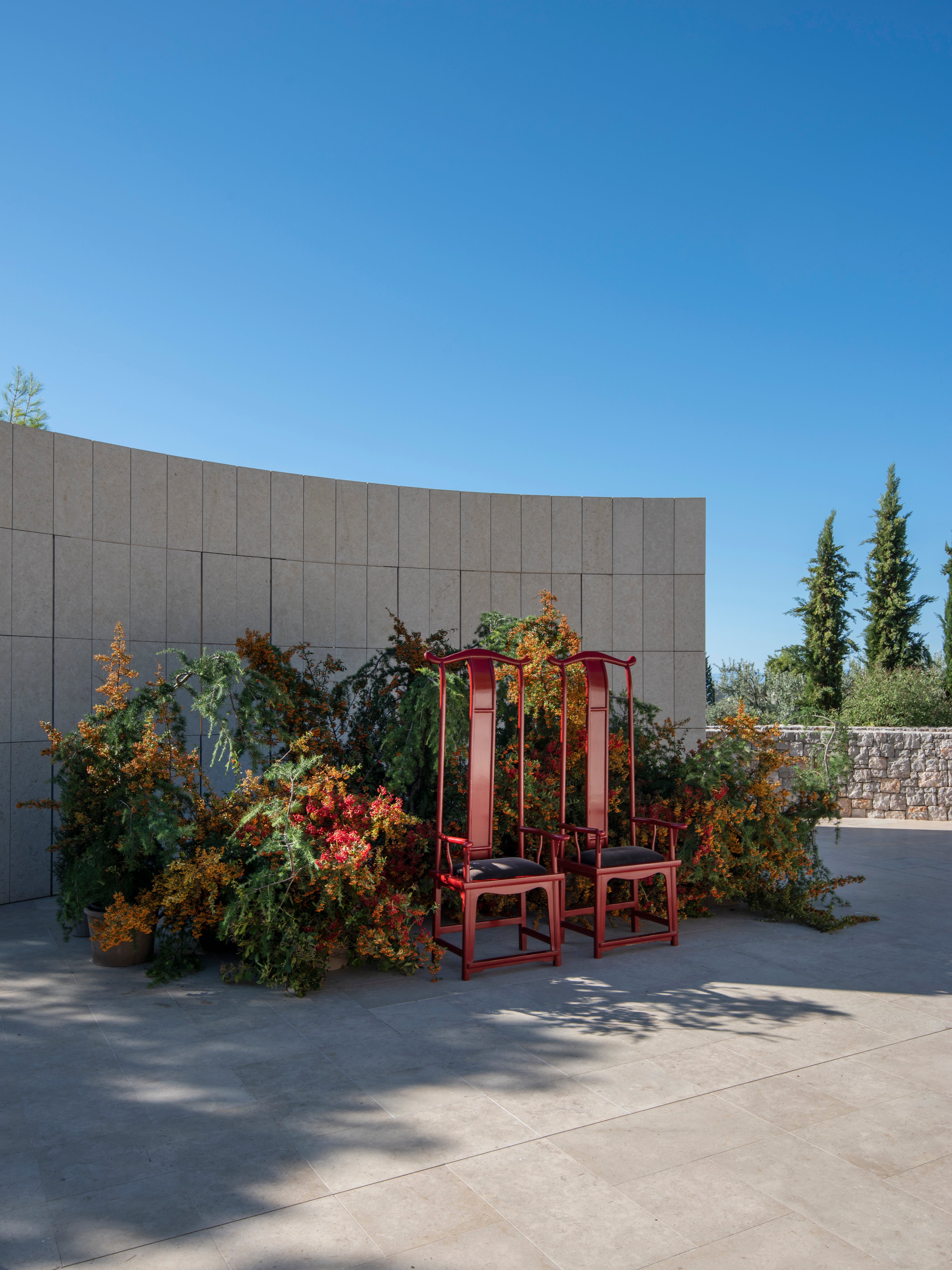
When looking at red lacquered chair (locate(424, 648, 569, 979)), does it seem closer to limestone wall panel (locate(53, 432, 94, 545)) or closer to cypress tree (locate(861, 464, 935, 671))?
limestone wall panel (locate(53, 432, 94, 545))

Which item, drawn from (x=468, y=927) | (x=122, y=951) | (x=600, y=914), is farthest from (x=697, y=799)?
(x=122, y=951)

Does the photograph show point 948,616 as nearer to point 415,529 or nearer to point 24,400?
point 415,529

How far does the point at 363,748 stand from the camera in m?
6.09

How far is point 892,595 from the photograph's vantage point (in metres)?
22.8

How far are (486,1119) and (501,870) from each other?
1768 millimetres

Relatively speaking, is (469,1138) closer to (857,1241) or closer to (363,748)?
(857,1241)

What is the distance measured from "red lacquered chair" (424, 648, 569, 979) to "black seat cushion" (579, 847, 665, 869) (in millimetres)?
231

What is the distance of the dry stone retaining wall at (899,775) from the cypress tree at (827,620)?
35.1 feet

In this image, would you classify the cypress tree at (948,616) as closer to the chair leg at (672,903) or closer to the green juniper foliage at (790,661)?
the green juniper foliage at (790,661)

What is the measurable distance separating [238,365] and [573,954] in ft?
38.8

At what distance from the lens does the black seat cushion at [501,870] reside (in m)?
4.79

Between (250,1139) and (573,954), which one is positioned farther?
(573,954)

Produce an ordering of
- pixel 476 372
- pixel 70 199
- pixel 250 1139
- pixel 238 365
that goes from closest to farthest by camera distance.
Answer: pixel 250 1139
pixel 70 199
pixel 238 365
pixel 476 372

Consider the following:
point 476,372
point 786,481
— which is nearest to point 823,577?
point 786,481
